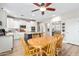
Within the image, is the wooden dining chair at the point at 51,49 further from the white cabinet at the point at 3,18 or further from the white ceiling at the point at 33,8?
the white cabinet at the point at 3,18

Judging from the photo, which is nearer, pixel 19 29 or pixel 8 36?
pixel 19 29

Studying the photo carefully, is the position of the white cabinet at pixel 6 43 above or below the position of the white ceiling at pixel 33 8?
below

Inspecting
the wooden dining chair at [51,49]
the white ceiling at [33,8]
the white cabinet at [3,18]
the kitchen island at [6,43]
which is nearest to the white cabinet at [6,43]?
the kitchen island at [6,43]

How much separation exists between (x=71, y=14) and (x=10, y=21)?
93.4 inches

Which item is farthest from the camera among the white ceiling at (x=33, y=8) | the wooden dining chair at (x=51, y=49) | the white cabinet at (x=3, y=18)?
the white cabinet at (x=3, y=18)

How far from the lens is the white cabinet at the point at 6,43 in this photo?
438 cm

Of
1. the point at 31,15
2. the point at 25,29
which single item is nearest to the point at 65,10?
the point at 31,15

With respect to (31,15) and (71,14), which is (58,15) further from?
(31,15)

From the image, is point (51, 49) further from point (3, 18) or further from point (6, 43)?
point (3, 18)

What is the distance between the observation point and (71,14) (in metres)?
4.67

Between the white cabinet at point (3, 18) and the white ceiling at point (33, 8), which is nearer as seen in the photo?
the white ceiling at point (33, 8)

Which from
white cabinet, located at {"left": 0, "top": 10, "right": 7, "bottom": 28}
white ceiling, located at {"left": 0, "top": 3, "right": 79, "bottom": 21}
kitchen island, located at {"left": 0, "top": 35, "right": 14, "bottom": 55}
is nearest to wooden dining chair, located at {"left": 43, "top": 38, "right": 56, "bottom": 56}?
white ceiling, located at {"left": 0, "top": 3, "right": 79, "bottom": 21}

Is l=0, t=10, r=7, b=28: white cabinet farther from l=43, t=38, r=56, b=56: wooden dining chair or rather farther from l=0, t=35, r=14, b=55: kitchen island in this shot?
l=43, t=38, r=56, b=56: wooden dining chair

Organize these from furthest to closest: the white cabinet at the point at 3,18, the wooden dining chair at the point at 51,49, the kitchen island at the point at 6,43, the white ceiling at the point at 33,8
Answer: the white cabinet at the point at 3,18 → the kitchen island at the point at 6,43 → the white ceiling at the point at 33,8 → the wooden dining chair at the point at 51,49
